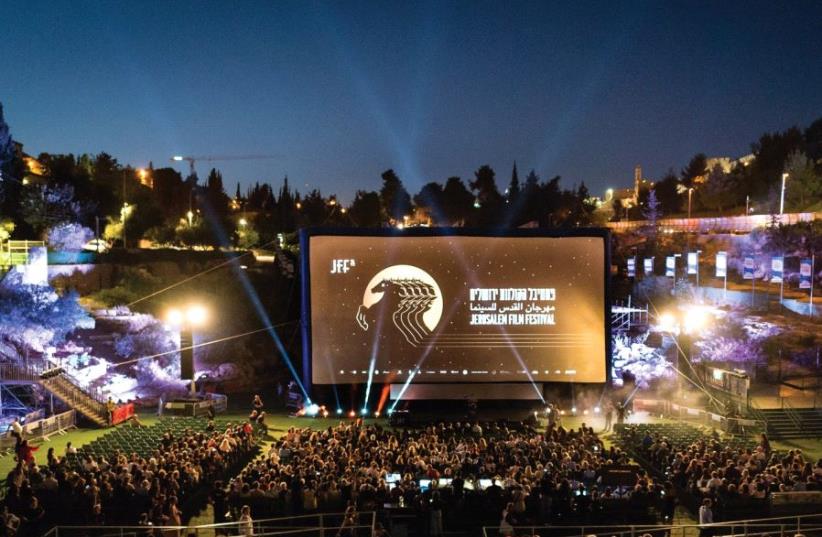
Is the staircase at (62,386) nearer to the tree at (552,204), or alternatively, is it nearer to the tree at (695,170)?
the tree at (552,204)

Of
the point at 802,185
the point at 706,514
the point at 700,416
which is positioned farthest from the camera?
the point at 802,185

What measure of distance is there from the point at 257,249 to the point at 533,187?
Result: 35.8 metres

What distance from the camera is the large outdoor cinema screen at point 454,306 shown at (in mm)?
22516

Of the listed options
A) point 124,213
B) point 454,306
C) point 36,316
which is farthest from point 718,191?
point 36,316

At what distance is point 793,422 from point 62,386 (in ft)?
74.3

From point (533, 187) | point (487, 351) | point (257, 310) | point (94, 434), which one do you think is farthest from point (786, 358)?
point (533, 187)

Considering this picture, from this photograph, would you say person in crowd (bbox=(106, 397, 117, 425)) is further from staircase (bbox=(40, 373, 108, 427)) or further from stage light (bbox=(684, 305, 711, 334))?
stage light (bbox=(684, 305, 711, 334))

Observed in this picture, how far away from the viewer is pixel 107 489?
11922mm

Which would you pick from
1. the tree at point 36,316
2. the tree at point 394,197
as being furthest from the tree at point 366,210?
the tree at point 36,316

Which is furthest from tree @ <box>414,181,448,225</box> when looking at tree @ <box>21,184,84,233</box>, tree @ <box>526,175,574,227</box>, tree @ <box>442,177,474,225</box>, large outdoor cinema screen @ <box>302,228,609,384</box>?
large outdoor cinema screen @ <box>302,228,609,384</box>

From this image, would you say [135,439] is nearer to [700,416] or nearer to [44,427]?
[44,427]

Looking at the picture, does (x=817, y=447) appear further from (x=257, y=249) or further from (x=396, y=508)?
(x=257, y=249)

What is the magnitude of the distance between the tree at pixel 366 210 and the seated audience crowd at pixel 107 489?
175 feet

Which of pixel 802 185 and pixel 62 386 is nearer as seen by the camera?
pixel 62 386
